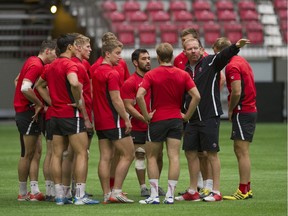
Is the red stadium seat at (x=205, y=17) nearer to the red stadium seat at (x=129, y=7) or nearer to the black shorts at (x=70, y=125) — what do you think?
the red stadium seat at (x=129, y=7)

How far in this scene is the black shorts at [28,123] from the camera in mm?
13539

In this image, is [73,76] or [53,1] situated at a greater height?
[53,1]

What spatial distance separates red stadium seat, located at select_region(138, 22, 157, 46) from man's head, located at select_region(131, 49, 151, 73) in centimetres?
1915

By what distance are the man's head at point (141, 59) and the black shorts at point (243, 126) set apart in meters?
1.37

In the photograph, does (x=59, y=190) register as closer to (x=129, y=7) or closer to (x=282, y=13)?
(x=129, y=7)

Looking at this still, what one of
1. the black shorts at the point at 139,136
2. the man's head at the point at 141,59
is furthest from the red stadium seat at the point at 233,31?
the man's head at the point at 141,59

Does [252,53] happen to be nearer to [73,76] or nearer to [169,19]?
[169,19]

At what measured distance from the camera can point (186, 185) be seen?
15.4 metres

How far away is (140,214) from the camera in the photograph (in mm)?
11836

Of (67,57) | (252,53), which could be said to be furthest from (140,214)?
(252,53)

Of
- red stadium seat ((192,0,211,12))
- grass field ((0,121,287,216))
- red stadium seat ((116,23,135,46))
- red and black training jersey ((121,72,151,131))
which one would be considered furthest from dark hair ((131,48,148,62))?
red stadium seat ((192,0,211,12))

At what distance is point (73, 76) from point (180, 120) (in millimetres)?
1469

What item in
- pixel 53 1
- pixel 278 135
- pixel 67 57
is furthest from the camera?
pixel 278 135

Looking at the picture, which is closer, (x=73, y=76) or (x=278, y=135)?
(x=73, y=76)
